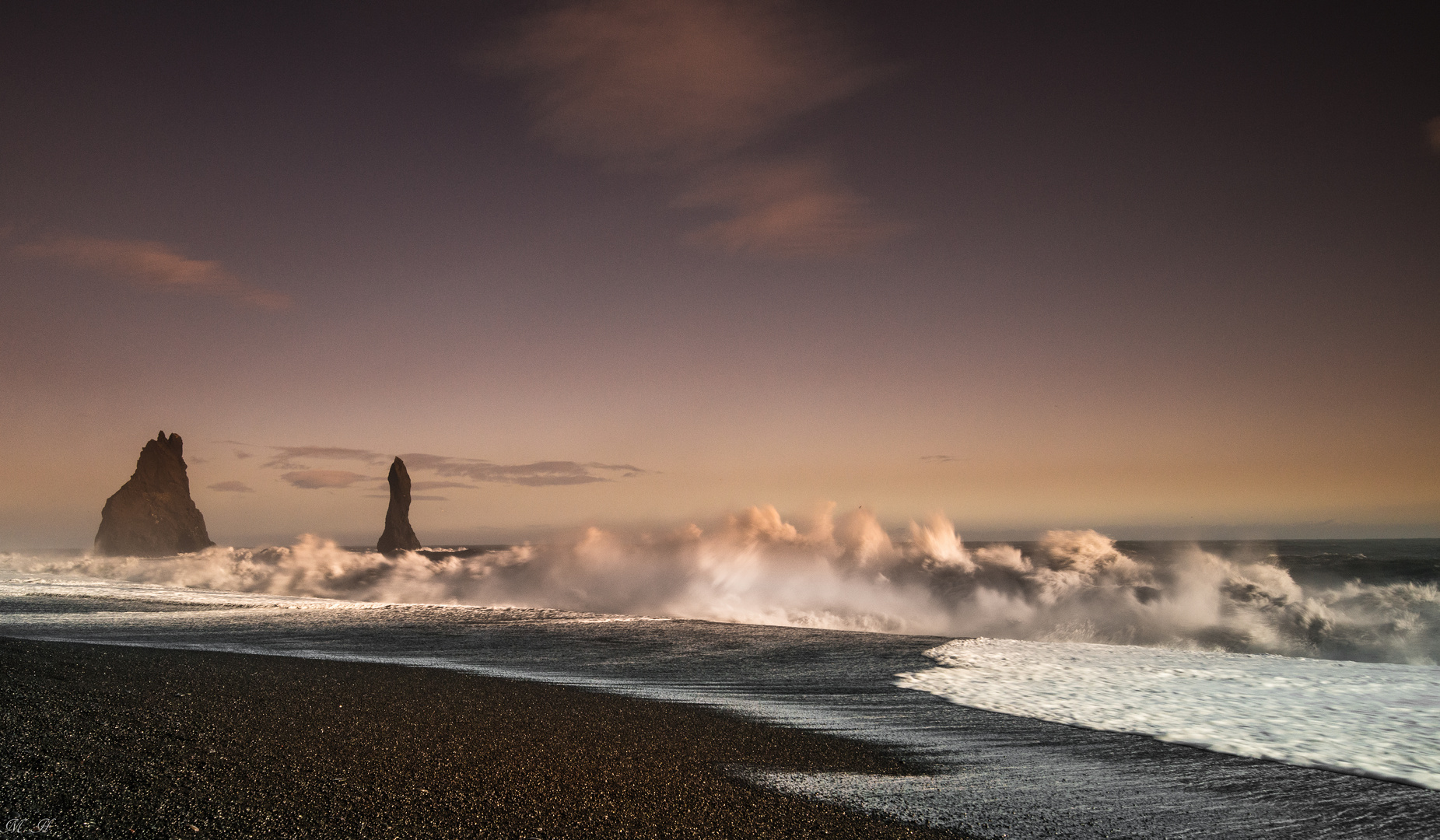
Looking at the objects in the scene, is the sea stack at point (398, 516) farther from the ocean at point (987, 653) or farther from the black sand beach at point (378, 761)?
the black sand beach at point (378, 761)

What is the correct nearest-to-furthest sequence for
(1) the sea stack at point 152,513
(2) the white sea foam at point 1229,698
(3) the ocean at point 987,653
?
1. (3) the ocean at point 987,653
2. (2) the white sea foam at point 1229,698
3. (1) the sea stack at point 152,513

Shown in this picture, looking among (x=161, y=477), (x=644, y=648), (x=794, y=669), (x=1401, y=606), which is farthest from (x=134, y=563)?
(x=1401, y=606)

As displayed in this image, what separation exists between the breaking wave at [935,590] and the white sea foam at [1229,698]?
835 cm

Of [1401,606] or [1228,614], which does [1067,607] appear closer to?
[1228,614]

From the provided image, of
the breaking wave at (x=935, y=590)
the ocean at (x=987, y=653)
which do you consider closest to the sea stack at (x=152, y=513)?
the breaking wave at (x=935, y=590)

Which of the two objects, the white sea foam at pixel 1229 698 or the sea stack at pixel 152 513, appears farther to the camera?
the sea stack at pixel 152 513

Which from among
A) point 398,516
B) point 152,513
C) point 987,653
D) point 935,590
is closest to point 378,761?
point 987,653

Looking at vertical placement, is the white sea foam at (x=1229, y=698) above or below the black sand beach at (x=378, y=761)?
below

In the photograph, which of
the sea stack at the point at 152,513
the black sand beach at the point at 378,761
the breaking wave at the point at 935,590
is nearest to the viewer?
the black sand beach at the point at 378,761

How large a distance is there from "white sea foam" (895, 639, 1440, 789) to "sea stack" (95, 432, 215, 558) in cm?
9104

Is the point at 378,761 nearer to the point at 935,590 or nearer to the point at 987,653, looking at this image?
the point at 987,653

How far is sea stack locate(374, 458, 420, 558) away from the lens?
265 feet

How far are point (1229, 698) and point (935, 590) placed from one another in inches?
747

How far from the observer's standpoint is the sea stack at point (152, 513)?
252 ft
